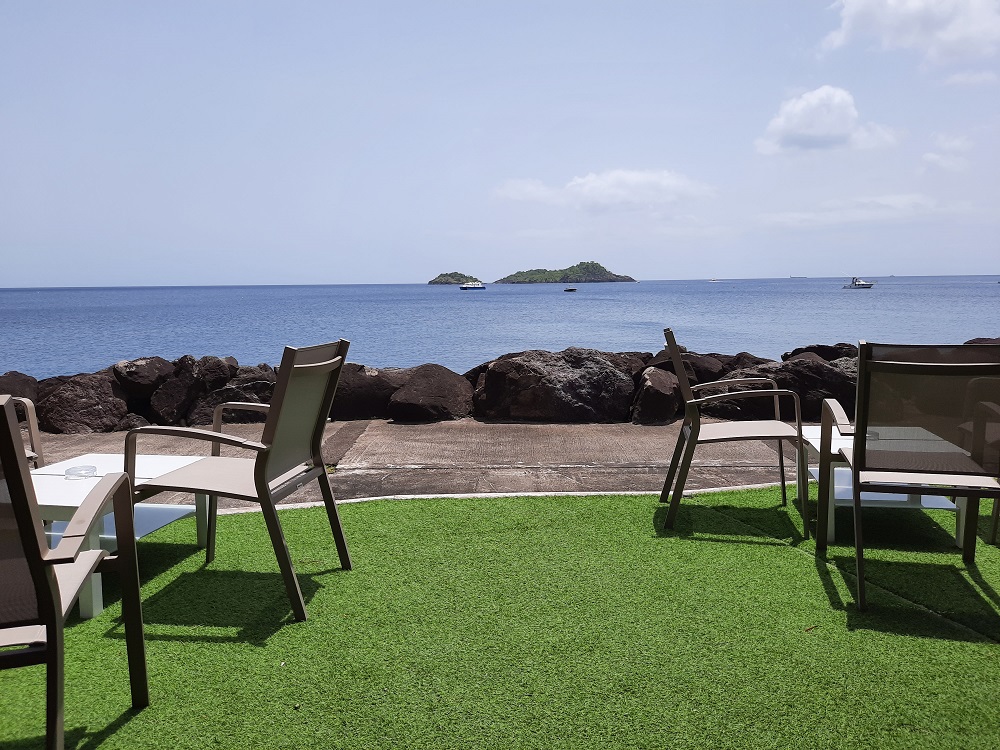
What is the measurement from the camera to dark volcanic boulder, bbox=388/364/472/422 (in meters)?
8.43

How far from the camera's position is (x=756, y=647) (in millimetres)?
3156

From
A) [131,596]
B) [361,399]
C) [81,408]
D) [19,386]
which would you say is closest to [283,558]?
[131,596]

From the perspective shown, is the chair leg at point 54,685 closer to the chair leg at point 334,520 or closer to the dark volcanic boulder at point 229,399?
the chair leg at point 334,520

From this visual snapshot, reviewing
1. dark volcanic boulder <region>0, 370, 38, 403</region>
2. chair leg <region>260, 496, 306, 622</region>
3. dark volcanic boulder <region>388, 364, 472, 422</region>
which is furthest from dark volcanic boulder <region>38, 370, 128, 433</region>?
chair leg <region>260, 496, 306, 622</region>

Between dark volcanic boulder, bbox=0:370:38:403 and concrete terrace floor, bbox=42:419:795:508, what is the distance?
5.04ft

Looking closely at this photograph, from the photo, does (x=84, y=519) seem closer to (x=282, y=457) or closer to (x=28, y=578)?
(x=28, y=578)

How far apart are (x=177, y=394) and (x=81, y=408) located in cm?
121

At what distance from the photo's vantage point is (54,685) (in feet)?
6.92

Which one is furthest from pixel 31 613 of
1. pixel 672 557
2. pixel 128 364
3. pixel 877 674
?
pixel 128 364

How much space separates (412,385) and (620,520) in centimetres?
425

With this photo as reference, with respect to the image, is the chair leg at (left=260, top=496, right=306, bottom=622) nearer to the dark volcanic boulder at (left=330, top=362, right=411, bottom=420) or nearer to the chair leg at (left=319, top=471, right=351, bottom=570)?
the chair leg at (left=319, top=471, right=351, bottom=570)

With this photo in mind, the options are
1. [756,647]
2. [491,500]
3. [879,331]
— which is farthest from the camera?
[879,331]

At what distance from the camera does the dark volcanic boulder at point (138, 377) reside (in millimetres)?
9312

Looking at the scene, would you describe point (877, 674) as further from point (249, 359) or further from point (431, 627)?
point (249, 359)
